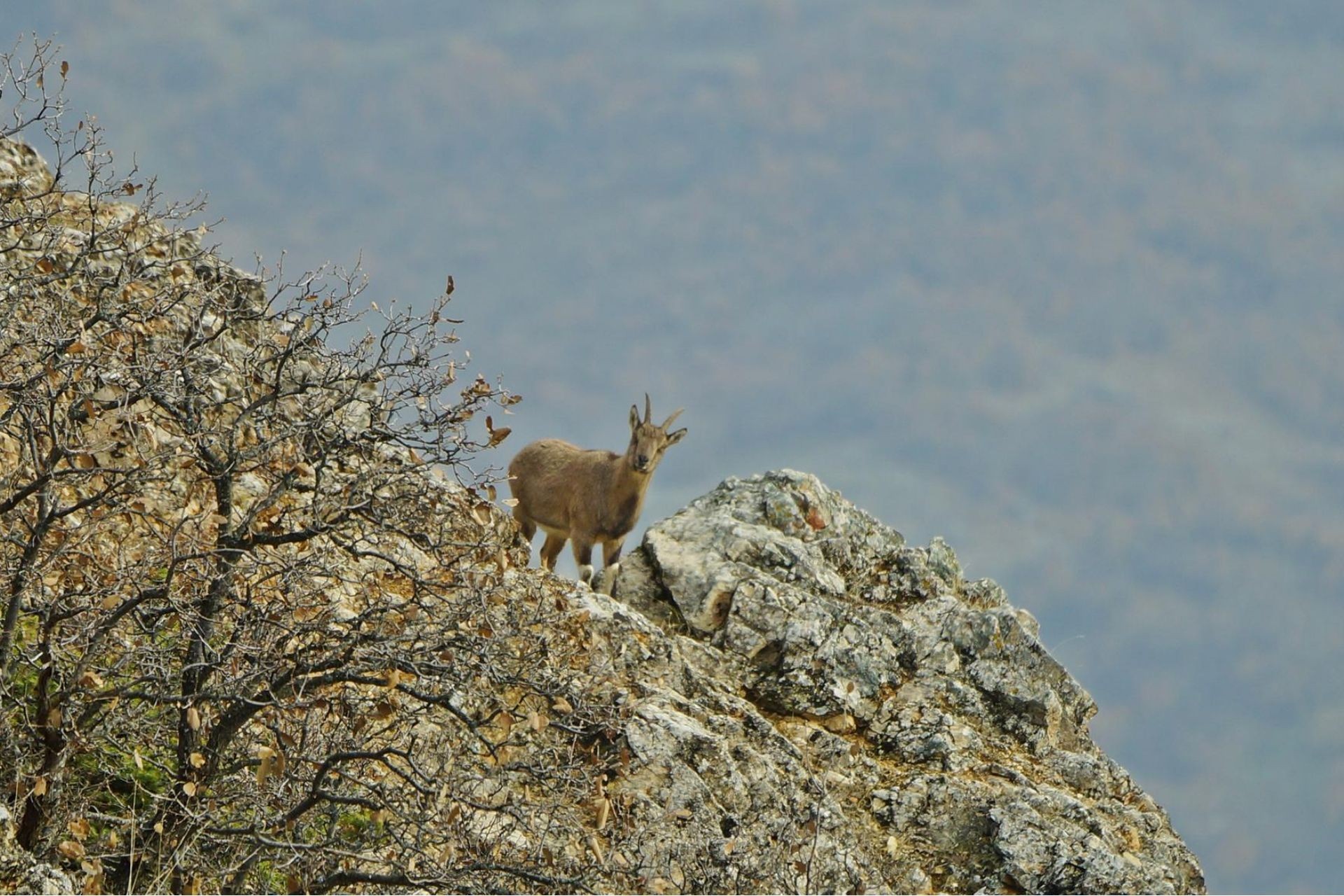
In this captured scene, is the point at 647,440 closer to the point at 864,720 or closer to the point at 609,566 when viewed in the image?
the point at 609,566

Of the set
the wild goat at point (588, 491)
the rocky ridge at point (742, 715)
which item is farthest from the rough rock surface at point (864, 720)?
the wild goat at point (588, 491)

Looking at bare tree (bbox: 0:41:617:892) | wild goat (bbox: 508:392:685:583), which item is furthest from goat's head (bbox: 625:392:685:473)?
bare tree (bbox: 0:41:617:892)

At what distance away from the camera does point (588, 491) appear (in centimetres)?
2038

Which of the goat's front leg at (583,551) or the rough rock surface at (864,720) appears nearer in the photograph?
the rough rock surface at (864,720)

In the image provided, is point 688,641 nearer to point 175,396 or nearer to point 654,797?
point 654,797

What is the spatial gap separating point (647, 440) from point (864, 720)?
6.54m

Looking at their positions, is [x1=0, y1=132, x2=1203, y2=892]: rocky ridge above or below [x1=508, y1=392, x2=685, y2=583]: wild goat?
below

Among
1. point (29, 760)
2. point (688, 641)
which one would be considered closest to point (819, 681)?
point (688, 641)

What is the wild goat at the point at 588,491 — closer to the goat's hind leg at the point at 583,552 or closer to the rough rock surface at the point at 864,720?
the goat's hind leg at the point at 583,552

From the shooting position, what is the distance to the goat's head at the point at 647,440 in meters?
19.5

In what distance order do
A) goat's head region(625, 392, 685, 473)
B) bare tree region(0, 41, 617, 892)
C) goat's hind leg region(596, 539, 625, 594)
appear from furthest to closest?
goat's head region(625, 392, 685, 473) → goat's hind leg region(596, 539, 625, 594) → bare tree region(0, 41, 617, 892)

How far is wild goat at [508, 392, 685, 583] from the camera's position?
19.7m

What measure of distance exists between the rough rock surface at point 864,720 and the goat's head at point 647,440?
2162 mm

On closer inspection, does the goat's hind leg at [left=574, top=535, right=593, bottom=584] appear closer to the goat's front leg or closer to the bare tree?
the goat's front leg
